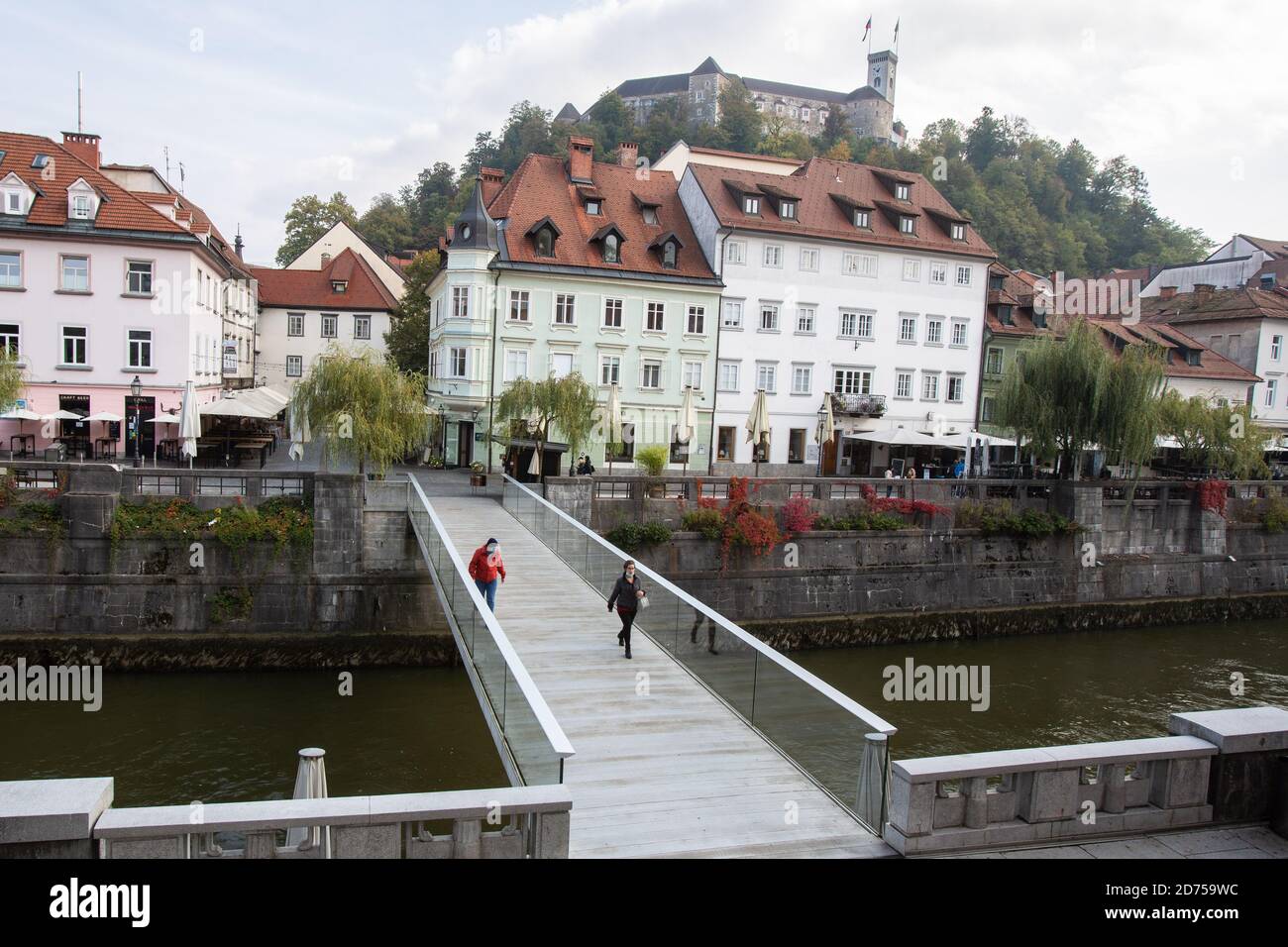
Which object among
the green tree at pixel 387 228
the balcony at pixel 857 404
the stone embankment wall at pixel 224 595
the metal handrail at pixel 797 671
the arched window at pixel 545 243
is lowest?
the stone embankment wall at pixel 224 595

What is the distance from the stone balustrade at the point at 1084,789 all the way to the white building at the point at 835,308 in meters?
30.9

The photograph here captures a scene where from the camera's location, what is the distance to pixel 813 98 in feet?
487

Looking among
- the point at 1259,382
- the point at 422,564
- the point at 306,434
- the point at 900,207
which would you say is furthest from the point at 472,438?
the point at 1259,382

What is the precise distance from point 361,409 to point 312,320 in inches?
1431

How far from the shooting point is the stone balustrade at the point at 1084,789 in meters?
7.69

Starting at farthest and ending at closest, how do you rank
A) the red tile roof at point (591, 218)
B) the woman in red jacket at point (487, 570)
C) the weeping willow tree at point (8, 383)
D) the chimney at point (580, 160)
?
the chimney at point (580, 160), the red tile roof at point (591, 218), the weeping willow tree at point (8, 383), the woman in red jacket at point (487, 570)

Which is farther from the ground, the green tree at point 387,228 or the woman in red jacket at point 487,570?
the green tree at point 387,228

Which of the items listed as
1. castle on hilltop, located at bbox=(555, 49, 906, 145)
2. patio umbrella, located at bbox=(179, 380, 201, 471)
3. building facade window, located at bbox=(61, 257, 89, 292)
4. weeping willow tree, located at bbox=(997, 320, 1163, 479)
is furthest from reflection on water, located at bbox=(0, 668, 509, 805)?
castle on hilltop, located at bbox=(555, 49, 906, 145)

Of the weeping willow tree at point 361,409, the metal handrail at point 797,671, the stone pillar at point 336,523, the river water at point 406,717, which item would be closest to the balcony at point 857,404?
the river water at point 406,717

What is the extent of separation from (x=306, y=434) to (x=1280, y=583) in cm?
3198

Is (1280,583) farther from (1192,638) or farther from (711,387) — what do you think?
(711,387)

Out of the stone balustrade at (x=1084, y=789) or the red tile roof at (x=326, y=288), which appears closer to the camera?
the stone balustrade at (x=1084, y=789)

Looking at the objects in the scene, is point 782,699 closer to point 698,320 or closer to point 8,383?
point 8,383

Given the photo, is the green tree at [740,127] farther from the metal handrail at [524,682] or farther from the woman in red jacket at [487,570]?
the metal handrail at [524,682]
